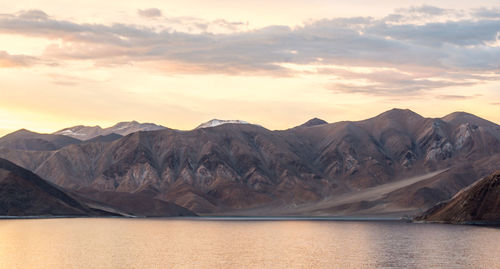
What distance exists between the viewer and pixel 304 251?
103938 millimetres

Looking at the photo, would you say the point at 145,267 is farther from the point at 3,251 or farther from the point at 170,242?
the point at 170,242

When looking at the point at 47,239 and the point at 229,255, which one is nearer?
the point at 229,255

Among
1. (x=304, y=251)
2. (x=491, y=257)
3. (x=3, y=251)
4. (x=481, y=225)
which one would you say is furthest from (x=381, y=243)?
(x=481, y=225)

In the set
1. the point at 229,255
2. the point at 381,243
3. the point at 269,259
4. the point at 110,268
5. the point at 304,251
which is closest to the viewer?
the point at 110,268

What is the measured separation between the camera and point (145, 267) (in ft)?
262

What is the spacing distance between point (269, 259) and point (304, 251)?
572 inches

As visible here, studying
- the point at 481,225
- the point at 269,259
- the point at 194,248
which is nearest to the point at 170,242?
the point at 194,248

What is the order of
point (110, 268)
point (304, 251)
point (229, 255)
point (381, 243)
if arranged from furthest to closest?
point (381, 243)
point (304, 251)
point (229, 255)
point (110, 268)

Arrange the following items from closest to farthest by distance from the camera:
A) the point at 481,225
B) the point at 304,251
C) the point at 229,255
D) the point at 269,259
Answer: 1. the point at 269,259
2. the point at 229,255
3. the point at 304,251
4. the point at 481,225

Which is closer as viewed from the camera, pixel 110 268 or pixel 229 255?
pixel 110 268

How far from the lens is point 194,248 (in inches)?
4279

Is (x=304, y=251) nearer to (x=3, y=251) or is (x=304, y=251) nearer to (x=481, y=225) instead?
(x=3, y=251)

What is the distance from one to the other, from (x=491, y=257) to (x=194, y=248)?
42.7m

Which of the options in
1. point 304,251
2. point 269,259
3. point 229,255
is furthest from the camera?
point 304,251
